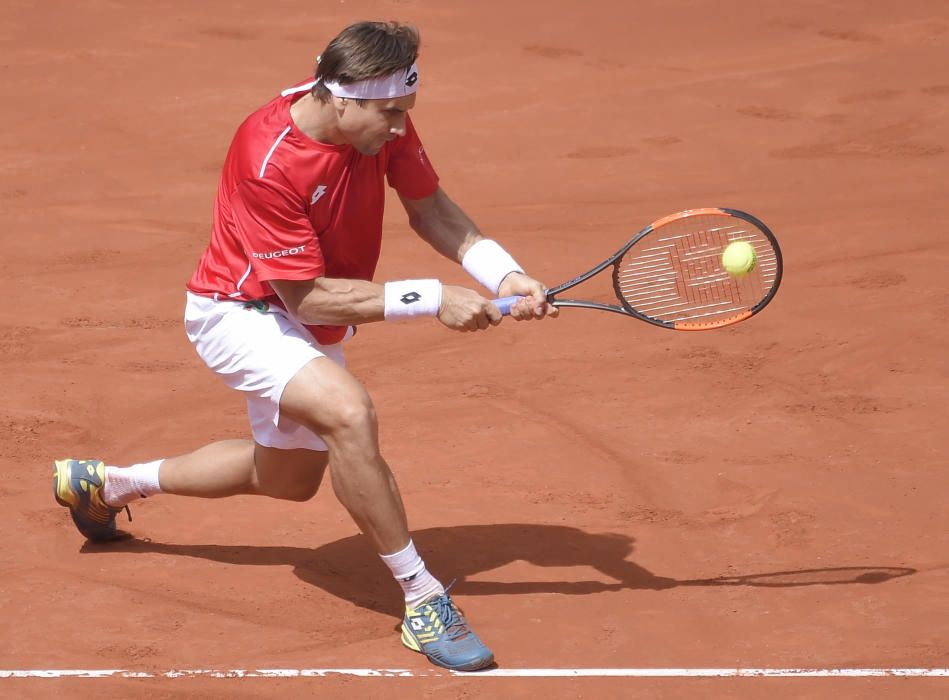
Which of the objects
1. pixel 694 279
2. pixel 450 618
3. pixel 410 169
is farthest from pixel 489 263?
pixel 694 279

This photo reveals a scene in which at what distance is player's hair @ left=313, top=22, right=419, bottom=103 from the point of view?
4.54 metres

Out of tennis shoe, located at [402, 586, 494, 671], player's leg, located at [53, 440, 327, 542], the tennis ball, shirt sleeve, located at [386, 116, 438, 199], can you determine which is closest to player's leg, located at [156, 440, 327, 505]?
player's leg, located at [53, 440, 327, 542]

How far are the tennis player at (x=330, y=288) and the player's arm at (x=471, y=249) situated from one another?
1cm

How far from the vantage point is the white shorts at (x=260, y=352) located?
15.4 feet

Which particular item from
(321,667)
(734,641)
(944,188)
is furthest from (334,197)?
(944,188)

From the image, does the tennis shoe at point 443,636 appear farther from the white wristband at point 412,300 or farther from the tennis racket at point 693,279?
the tennis racket at point 693,279

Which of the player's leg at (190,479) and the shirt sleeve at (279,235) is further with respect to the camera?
the player's leg at (190,479)

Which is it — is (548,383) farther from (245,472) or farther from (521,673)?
(521,673)

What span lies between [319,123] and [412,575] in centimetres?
148

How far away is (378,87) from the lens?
4559 millimetres

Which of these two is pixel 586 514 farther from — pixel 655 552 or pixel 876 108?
pixel 876 108

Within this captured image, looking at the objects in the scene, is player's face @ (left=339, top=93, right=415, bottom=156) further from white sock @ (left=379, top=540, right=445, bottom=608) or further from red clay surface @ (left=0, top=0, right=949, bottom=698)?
red clay surface @ (left=0, top=0, right=949, bottom=698)

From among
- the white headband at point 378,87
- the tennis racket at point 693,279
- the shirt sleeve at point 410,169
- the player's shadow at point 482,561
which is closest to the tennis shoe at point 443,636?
the player's shadow at point 482,561

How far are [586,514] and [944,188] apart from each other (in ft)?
14.9
